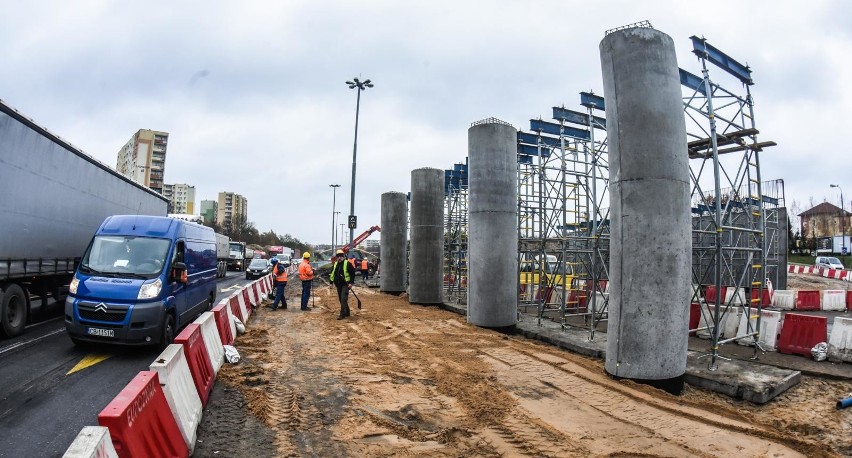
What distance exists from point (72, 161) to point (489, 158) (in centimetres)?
972

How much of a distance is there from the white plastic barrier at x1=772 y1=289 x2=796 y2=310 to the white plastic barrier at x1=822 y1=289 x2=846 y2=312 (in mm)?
1173

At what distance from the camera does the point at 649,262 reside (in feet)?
21.5

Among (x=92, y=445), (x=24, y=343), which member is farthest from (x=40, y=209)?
(x=92, y=445)

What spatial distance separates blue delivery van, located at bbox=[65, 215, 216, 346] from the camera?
24.3ft

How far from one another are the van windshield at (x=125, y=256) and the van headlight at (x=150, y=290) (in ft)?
0.89

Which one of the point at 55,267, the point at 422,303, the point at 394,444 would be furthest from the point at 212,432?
the point at 422,303

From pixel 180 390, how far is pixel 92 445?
2.08 meters

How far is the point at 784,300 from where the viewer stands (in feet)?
54.7

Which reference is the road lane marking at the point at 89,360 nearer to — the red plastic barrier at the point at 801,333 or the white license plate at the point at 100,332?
the white license plate at the point at 100,332

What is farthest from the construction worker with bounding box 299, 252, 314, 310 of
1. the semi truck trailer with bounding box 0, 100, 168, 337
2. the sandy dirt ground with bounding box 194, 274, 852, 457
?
the sandy dirt ground with bounding box 194, 274, 852, 457

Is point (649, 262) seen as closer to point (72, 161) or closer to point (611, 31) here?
point (611, 31)

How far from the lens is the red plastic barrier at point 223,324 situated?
775 cm

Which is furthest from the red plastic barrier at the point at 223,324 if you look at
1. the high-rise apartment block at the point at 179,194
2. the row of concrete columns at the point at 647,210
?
the high-rise apartment block at the point at 179,194

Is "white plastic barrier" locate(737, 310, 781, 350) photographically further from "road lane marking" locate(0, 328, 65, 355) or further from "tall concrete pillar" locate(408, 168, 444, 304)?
"road lane marking" locate(0, 328, 65, 355)
